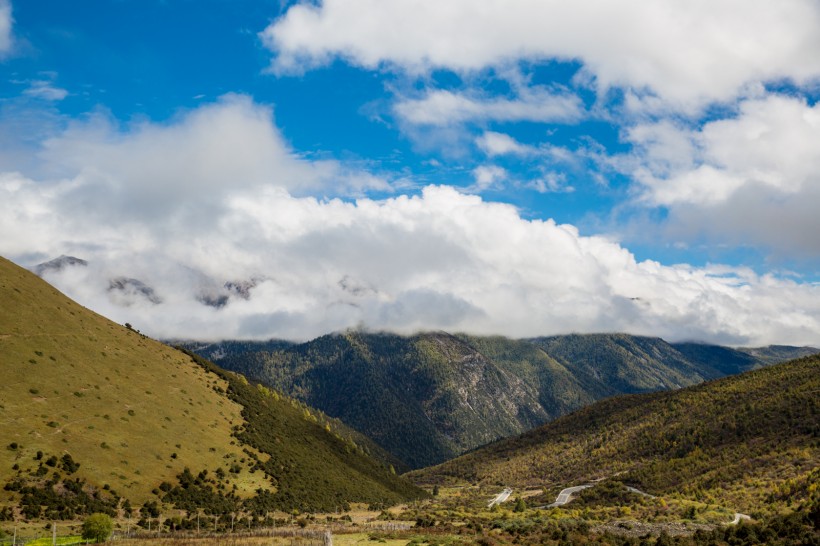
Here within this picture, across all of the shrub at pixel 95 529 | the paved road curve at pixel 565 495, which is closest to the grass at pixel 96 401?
the shrub at pixel 95 529

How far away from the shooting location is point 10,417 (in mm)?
79625

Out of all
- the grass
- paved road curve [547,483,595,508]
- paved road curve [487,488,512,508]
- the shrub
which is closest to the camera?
the shrub

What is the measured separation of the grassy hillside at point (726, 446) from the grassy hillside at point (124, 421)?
72071 millimetres

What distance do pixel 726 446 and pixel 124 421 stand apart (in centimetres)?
12882

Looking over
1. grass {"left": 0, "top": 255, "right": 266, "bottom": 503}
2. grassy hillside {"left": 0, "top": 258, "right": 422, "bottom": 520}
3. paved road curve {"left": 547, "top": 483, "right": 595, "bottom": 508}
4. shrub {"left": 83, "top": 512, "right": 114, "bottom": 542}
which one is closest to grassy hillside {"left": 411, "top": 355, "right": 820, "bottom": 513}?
paved road curve {"left": 547, "top": 483, "right": 595, "bottom": 508}

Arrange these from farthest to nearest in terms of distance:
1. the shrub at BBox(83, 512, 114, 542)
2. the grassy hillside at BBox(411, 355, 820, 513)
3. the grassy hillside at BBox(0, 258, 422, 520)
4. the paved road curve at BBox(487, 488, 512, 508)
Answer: the paved road curve at BBox(487, 488, 512, 508) → the grassy hillside at BBox(411, 355, 820, 513) → the grassy hillside at BBox(0, 258, 422, 520) → the shrub at BBox(83, 512, 114, 542)

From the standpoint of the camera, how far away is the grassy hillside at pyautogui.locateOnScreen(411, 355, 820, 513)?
311ft

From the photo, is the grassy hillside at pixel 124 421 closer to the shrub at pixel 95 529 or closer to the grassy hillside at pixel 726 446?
the shrub at pixel 95 529

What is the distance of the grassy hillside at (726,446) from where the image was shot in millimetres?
94750

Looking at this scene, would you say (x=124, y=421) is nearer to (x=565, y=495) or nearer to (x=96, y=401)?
(x=96, y=401)

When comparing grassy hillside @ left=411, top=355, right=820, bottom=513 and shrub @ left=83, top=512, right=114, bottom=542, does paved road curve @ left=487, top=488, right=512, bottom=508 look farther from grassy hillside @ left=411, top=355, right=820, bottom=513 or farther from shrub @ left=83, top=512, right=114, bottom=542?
shrub @ left=83, top=512, right=114, bottom=542

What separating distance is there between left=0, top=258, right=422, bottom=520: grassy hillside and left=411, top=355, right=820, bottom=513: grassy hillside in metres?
72.1

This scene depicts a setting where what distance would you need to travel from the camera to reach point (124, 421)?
97.4m

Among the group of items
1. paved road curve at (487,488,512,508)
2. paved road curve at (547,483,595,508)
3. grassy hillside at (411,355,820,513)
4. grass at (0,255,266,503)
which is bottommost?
paved road curve at (487,488,512,508)
